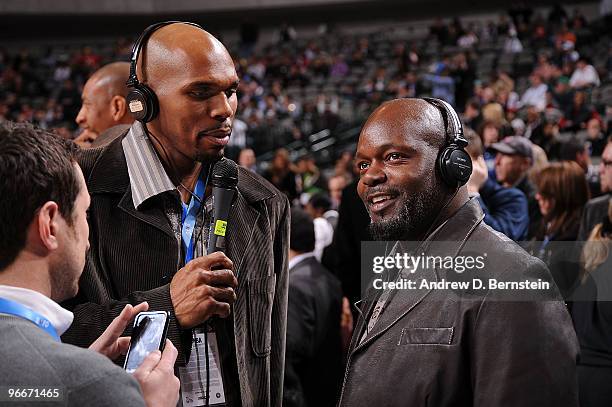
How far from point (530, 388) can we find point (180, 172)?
112 cm

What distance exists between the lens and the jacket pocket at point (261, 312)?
82.7 inches

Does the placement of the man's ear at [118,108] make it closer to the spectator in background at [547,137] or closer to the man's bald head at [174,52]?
the man's bald head at [174,52]

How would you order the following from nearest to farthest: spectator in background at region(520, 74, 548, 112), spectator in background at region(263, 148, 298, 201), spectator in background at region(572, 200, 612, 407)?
spectator in background at region(572, 200, 612, 407) → spectator in background at region(263, 148, 298, 201) → spectator in background at region(520, 74, 548, 112)

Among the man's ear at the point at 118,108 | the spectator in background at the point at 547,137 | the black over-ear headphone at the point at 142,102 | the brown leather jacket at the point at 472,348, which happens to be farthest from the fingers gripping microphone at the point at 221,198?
the spectator in background at the point at 547,137

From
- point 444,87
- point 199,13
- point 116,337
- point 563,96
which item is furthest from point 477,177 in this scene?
point 199,13

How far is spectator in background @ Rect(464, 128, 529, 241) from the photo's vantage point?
364cm

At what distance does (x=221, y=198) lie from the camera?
6.45 feet

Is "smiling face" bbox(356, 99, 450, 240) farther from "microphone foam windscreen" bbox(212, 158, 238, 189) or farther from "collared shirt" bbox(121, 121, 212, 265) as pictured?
"collared shirt" bbox(121, 121, 212, 265)

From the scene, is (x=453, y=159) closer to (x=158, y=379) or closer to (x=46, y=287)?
(x=158, y=379)

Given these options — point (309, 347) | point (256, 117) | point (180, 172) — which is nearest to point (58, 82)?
point (256, 117)

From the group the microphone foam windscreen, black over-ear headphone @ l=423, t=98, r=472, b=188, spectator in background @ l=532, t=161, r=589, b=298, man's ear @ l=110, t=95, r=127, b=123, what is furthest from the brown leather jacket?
spectator in background @ l=532, t=161, r=589, b=298

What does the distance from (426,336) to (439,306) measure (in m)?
0.07

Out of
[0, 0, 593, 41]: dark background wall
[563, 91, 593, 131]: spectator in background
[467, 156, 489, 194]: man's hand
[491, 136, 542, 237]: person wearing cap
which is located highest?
[0, 0, 593, 41]: dark background wall

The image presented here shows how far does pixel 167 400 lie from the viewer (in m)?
1.32
